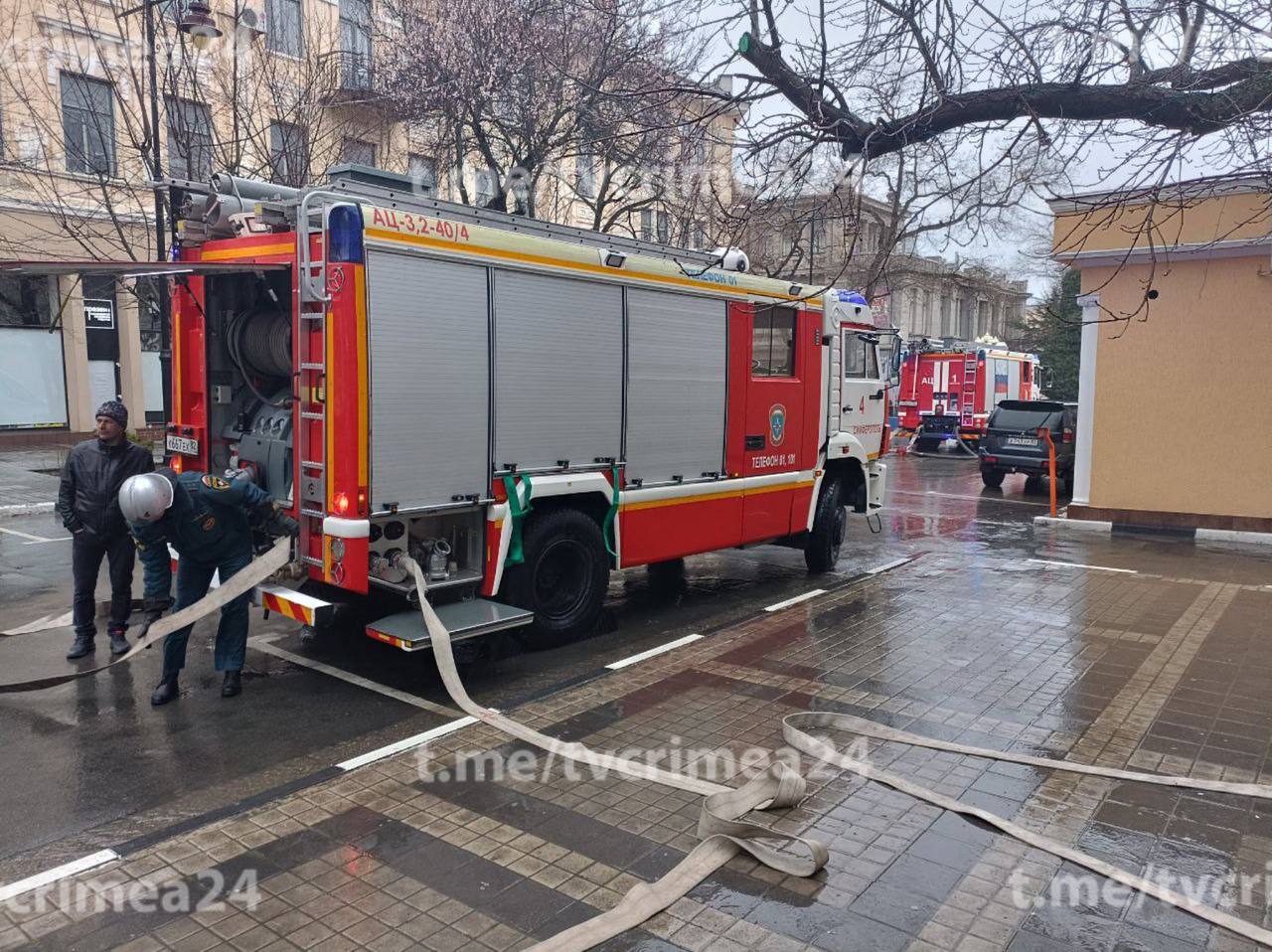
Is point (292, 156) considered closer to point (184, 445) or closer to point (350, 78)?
point (350, 78)

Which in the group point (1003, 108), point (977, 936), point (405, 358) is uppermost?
point (1003, 108)

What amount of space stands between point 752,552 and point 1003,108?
7603 mm

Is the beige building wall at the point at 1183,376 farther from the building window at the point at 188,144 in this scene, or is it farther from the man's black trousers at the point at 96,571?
the building window at the point at 188,144

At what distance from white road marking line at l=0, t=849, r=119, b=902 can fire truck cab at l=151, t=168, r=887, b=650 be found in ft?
6.56

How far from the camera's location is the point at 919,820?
4.48 meters

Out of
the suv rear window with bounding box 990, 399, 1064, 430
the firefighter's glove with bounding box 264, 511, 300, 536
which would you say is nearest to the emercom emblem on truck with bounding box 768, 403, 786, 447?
the firefighter's glove with bounding box 264, 511, 300, 536

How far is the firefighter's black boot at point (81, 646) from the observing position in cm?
682

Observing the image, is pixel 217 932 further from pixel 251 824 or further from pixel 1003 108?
pixel 1003 108

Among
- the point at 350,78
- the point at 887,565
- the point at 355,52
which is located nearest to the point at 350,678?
the point at 887,565

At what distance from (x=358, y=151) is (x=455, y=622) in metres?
13.8

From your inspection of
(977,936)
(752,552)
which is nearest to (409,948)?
(977,936)

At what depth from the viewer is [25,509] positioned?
1365cm

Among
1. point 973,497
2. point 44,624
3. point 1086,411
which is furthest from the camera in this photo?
point 973,497

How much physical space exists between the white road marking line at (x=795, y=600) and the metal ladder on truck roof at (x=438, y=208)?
325 centimetres
